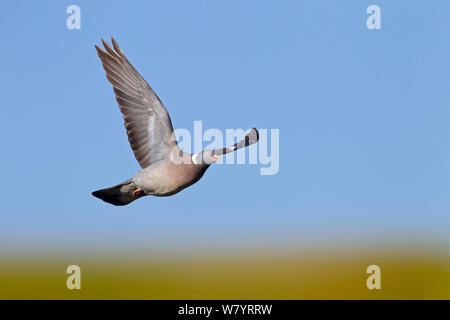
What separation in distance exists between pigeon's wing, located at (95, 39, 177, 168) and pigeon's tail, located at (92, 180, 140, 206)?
12.6 inches

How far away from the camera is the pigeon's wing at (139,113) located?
30.7 feet

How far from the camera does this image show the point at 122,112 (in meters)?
9.48

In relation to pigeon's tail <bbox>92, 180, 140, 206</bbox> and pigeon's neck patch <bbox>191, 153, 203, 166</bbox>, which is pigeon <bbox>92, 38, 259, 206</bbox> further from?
pigeon's neck patch <bbox>191, 153, 203, 166</bbox>

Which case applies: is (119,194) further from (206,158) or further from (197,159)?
(206,158)

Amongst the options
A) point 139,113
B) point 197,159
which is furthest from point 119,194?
point 197,159

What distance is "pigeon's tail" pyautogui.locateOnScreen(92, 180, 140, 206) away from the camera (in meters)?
9.27

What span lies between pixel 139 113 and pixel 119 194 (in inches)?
40.1

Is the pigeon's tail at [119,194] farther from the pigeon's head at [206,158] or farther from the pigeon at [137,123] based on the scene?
the pigeon's head at [206,158]

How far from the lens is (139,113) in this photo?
9445mm

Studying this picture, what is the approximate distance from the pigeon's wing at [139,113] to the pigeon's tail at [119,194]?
32 cm

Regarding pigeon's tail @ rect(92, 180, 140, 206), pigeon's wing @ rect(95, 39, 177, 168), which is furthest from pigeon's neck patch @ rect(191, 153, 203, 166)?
pigeon's tail @ rect(92, 180, 140, 206)

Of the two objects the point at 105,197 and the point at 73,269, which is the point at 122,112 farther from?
the point at 73,269

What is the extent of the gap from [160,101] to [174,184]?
43.5 inches
